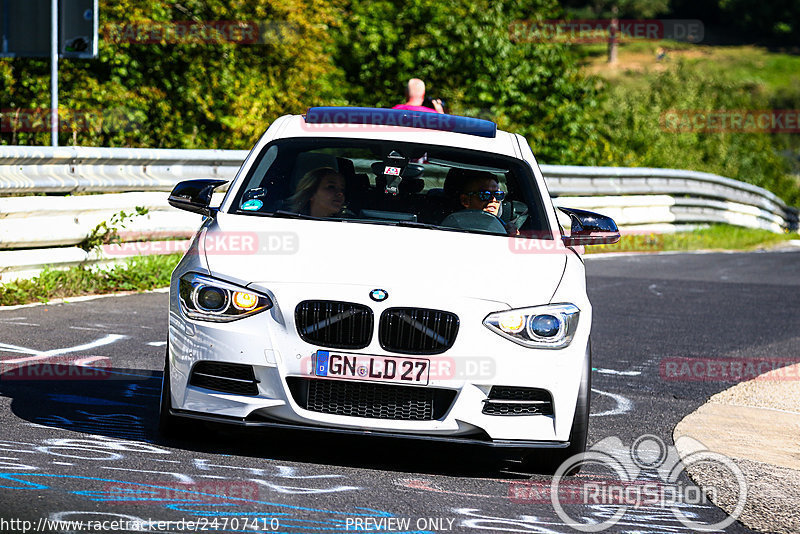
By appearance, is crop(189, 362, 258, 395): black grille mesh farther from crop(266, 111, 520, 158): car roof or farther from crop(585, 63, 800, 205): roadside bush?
crop(585, 63, 800, 205): roadside bush

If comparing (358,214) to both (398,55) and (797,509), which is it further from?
(398,55)

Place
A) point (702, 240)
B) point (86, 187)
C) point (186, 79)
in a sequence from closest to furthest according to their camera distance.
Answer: point (86, 187)
point (186, 79)
point (702, 240)

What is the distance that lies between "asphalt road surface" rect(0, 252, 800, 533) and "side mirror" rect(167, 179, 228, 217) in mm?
1041

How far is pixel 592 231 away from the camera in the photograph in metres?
6.51

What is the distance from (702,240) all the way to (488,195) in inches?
614

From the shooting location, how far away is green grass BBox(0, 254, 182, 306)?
32.3ft

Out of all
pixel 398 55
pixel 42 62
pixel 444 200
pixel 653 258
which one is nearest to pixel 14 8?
pixel 42 62

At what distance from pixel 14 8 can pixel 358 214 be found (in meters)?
8.20

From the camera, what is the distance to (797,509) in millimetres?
5297

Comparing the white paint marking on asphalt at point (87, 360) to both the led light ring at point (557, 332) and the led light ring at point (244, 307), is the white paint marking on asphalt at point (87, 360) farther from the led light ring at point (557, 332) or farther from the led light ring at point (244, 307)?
the led light ring at point (557, 332)

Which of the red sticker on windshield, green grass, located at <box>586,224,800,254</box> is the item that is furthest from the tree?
the red sticker on windshield

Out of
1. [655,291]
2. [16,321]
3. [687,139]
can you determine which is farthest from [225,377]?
[687,139]

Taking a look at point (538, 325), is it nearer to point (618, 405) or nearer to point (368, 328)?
point (368, 328)

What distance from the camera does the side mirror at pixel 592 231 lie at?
21.2 ft
